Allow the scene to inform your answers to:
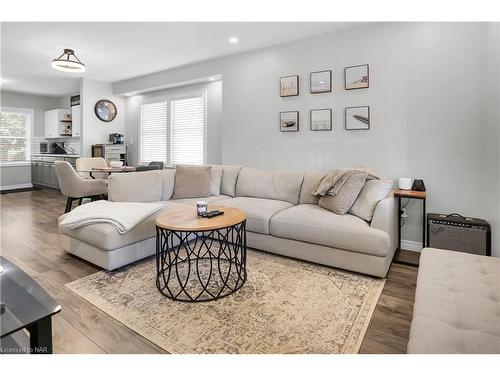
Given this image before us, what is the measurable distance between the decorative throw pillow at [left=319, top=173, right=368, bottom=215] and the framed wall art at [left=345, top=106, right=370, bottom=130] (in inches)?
31.7

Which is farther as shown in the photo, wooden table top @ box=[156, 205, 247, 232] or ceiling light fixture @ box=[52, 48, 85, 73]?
ceiling light fixture @ box=[52, 48, 85, 73]

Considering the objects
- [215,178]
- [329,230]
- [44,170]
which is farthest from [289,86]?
[44,170]

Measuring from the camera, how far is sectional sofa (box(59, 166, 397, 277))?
244cm

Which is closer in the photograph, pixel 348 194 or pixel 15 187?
pixel 348 194

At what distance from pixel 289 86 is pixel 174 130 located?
2.71 meters

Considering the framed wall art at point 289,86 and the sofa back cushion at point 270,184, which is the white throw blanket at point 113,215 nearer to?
the sofa back cushion at point 270,184

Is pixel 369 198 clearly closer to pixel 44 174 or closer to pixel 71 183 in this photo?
pixel 71 183

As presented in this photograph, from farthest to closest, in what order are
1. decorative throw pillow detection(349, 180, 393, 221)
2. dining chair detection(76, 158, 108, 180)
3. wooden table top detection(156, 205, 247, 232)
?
dining chair detection(76, 158, 108, 180) → decorative throw pillow detection(349, 180, 393, 221) → wooden table top detection(156, 205, 247, 232)

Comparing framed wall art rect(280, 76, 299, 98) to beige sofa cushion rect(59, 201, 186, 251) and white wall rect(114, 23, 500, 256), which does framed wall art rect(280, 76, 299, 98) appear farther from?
beige sofa cushion rect(59, 201, 186, 251)

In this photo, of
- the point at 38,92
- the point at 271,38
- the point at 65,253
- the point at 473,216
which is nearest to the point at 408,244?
the point at 473,216

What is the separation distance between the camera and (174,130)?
5.65 meters

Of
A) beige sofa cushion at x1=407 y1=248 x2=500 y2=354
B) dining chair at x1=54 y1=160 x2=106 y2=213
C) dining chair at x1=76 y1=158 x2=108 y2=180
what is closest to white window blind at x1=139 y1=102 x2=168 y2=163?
dining chair at x1=76 y1=158 x2=108 y2=180

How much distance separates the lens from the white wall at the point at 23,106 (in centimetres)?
734
